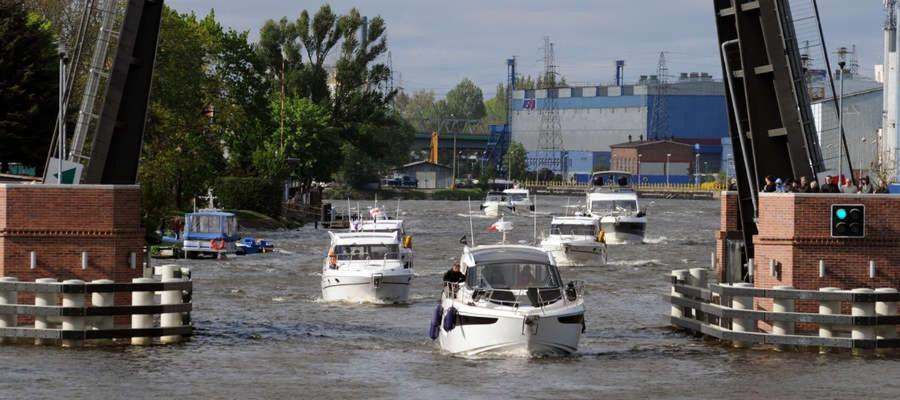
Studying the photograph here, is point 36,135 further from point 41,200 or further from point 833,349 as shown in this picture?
point 833,349

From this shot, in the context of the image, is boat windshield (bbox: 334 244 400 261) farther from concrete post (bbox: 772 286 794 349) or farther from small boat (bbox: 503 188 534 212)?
small boat (bbox: 503 188 534 212)

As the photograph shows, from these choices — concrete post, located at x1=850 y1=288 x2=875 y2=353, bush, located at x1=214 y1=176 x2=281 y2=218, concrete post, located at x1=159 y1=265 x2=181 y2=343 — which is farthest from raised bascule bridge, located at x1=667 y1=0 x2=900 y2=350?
bush, located at x1=214 y1=176 x2=281 y2=218

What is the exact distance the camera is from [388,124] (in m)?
151

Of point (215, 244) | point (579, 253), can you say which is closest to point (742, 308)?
point (579, 253)

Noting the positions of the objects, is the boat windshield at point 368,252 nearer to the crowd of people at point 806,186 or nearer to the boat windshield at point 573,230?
the crowd of people at point 806,186

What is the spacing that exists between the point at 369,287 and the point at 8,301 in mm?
17509

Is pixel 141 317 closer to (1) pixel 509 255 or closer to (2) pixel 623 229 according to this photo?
(1) pixel 509 255

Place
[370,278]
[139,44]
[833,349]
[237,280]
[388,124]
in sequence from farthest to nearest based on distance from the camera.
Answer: [388,124], [237,280], [370,278], [139,44], [833,349]

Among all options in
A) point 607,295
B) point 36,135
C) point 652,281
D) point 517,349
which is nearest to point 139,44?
point 517,349

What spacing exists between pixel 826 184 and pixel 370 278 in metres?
18.6

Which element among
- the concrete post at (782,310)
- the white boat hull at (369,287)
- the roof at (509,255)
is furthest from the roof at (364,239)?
the concrete post at (782,310)

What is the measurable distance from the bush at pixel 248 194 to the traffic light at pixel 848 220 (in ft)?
254

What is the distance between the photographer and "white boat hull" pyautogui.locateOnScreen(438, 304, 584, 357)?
32469mm

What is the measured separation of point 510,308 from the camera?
32719 millimetres
